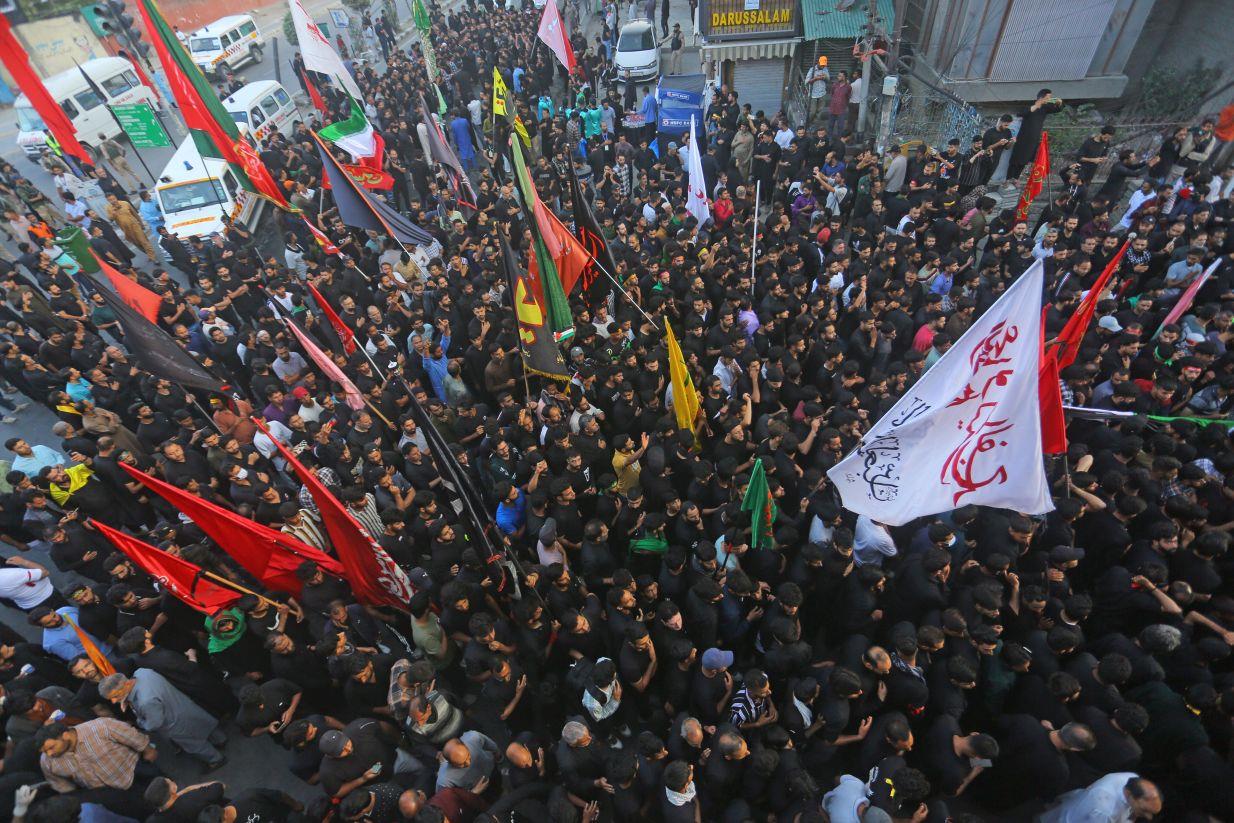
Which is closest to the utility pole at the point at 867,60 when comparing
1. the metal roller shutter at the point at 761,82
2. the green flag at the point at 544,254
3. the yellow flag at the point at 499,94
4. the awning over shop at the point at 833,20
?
the awning over shop at the point at 833,20

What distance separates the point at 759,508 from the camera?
195 inches

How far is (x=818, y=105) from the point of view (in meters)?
15.6

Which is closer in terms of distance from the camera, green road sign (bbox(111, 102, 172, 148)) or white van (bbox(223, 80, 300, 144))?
green road sign (bbox(111, 102, 172, 148))

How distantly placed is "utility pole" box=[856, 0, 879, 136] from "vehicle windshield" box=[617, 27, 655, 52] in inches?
240

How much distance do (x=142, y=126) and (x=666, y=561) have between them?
15549 millimetres

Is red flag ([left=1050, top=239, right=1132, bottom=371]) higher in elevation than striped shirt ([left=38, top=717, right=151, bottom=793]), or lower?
higher

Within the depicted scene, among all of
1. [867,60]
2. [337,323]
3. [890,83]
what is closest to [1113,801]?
[337,323]

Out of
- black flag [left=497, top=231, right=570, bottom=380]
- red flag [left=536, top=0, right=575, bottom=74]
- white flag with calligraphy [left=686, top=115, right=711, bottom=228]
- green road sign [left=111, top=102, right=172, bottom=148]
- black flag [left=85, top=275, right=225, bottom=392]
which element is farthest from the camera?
green road sign [left=111, top=102, right=172, bottom=148]

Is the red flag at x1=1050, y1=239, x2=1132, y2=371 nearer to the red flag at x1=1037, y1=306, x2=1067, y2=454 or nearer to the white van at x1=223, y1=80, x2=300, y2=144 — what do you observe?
the red flag at x1=1037, y1=306, x2=1067, y2=454

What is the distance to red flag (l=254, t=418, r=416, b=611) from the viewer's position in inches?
188

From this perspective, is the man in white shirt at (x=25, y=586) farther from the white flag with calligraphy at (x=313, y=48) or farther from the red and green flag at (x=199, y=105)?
the white flag with calligraphy at (x=313, y=48)

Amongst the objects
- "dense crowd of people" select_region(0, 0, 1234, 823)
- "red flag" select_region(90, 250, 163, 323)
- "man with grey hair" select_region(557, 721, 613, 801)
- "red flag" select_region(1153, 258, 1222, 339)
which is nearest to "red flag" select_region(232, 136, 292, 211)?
"dense crowd of people" select_region(0, 0, 1234, 823)

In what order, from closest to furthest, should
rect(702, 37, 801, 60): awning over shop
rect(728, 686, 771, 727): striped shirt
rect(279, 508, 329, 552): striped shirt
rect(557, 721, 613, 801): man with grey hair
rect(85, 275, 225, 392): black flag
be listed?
rect(557, 721, 613, 801): man with grey hair < rect(728, 686, 771, 727): striped shirt < rect(279, 508, 329, 552): striped shirt < rect(85, 275, 225, 392): black flag < rect(702, 37, 801, 60): awning over shop

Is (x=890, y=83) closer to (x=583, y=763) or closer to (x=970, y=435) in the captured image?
(x=970, y=435)
